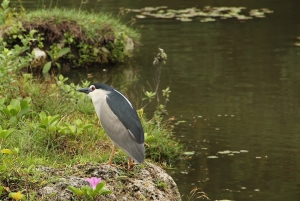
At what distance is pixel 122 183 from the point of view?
555 centimetres

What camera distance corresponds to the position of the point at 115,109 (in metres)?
5.73

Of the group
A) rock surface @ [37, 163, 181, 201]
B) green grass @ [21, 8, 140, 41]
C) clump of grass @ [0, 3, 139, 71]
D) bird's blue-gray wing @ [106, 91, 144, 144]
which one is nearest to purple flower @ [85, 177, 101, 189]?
rock surface @ [37, 163, 181, 201]

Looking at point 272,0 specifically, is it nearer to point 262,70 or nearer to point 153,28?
point 153,28

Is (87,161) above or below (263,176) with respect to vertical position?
above

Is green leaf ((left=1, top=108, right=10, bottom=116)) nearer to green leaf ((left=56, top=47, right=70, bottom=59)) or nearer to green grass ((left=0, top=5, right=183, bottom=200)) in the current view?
green grass ((left=0, top=5, right=183, bottom=200))

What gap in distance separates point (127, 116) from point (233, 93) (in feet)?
14.3

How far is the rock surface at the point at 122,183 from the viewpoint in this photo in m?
5.29

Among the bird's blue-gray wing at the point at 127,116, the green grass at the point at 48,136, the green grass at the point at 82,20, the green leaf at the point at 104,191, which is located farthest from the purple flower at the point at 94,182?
the green grass at the point at 82,20

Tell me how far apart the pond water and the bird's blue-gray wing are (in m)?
1.34

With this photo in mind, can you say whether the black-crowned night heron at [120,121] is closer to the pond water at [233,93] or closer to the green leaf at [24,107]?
the green leaf at [24,107]

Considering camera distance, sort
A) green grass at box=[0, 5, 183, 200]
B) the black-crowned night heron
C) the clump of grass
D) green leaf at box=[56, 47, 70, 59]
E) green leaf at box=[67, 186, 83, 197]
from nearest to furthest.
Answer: green leaf at box=[67, 186, 83, 197], green grass at box=[0, 5, 183, 200], the black-crowned night heron, green leaf at box=[56, 47, 70, 59], the clump of grass

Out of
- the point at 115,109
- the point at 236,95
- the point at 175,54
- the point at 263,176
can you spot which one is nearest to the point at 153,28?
the point at 175,54

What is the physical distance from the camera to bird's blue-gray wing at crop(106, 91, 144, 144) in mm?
5703

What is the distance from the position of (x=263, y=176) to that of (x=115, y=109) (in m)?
2.01
